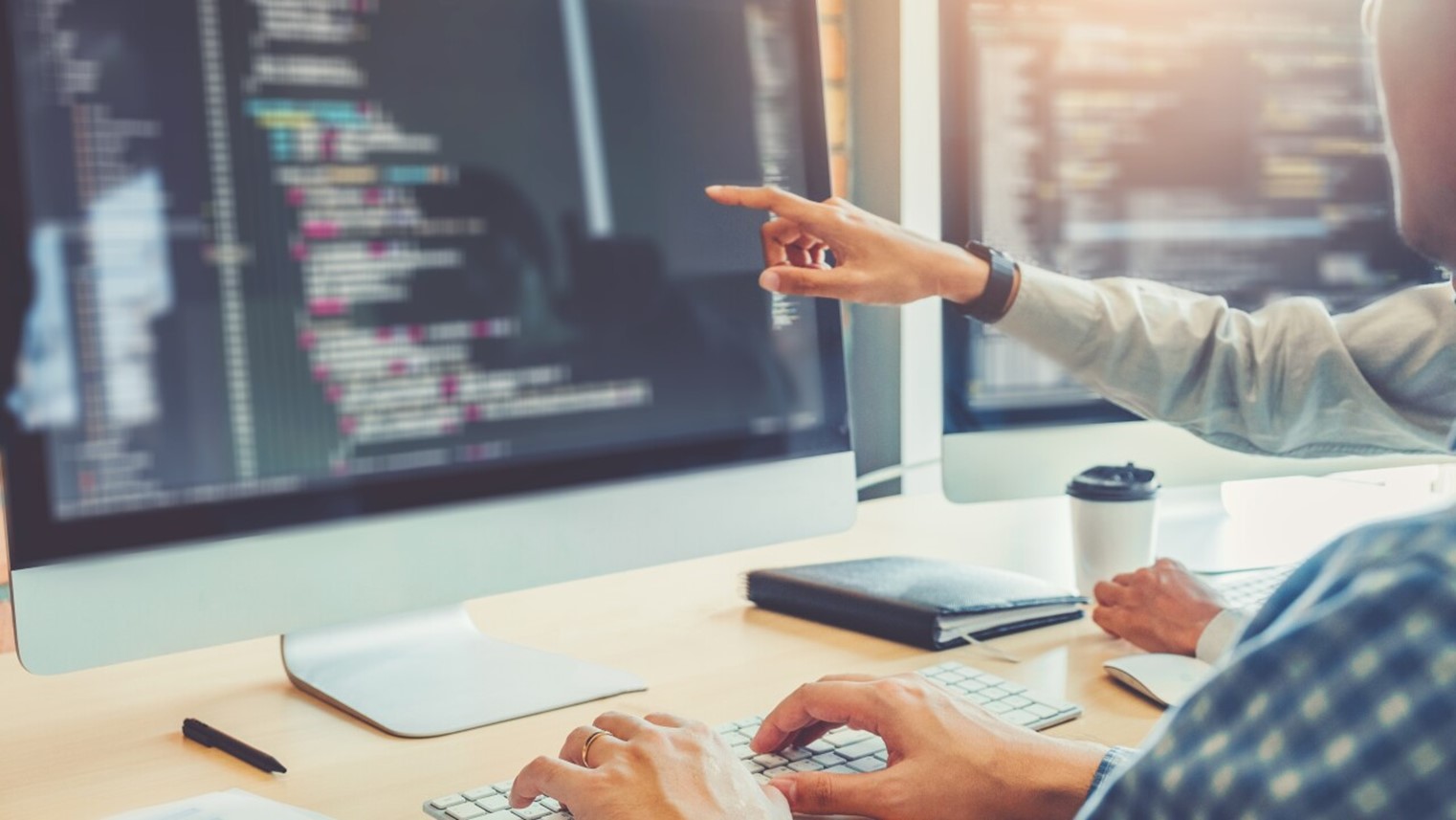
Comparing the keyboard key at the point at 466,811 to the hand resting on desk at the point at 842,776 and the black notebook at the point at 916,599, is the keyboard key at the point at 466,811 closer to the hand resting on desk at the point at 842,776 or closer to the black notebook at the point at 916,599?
the hand resting on desk at the point at 842,776

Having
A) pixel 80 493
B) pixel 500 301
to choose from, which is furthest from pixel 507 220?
pixel 80 493

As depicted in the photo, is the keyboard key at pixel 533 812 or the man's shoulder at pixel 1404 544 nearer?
the man's shoulder at pixel 1404 544

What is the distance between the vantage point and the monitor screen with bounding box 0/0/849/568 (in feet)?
2.44

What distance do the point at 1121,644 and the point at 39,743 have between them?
0.78m

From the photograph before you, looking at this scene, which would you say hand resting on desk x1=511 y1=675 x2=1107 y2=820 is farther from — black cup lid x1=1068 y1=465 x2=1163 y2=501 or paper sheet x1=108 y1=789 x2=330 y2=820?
black cup lid x1=1068 y1=465 x2=1163 y2=501

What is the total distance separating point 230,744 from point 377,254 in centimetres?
32

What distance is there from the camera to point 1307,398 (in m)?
1.29

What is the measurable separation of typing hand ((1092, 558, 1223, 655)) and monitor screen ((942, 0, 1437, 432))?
0.68 feet

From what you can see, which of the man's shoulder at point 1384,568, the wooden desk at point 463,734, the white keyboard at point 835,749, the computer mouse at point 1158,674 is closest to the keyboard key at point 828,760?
the white keyboard at point 835,749

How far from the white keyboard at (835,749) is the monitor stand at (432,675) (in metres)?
0.14

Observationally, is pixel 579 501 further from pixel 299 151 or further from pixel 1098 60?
pixel 1098 60

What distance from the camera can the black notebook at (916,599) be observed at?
105 cm

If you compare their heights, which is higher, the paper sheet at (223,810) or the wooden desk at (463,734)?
the paper sheet at (223,810)

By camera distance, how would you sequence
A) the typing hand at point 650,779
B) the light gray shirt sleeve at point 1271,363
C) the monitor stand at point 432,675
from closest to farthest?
the typing hand at point 650,779 < the monitor stand at point 432,675 < the light gray shirt sleeve at point 1271,363
